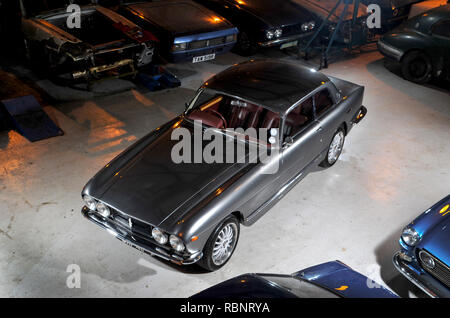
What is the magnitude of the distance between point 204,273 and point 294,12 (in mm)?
A: 6666

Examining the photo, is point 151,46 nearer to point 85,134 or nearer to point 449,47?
point 85,134

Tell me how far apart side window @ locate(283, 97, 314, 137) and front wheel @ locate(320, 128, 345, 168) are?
0.66 meters

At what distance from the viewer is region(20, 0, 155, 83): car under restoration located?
22.4 ft

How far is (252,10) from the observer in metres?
8.84

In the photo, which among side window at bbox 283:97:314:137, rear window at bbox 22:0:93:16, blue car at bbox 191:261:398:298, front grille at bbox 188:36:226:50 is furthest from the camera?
rear window at bbox 22:0:93:16

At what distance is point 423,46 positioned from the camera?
26.8 feet

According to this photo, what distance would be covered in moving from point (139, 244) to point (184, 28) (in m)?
4.89

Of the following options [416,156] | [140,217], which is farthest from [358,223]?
[140,217]

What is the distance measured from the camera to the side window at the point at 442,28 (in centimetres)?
792

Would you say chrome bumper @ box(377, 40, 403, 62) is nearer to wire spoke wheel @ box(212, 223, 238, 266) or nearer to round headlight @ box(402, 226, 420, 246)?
round headlight @ box(402, 226, 420, 246)

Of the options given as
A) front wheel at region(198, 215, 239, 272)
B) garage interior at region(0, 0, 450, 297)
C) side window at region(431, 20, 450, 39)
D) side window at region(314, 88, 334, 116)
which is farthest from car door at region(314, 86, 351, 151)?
side window at region(431, 20, 450, 39)

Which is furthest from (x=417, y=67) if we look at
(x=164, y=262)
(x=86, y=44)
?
(x=164, y=262)

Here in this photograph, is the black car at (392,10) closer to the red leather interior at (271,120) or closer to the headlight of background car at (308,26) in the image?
the headlight of background car at (308,26)

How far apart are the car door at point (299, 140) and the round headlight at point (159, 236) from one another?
1515 millimetres
